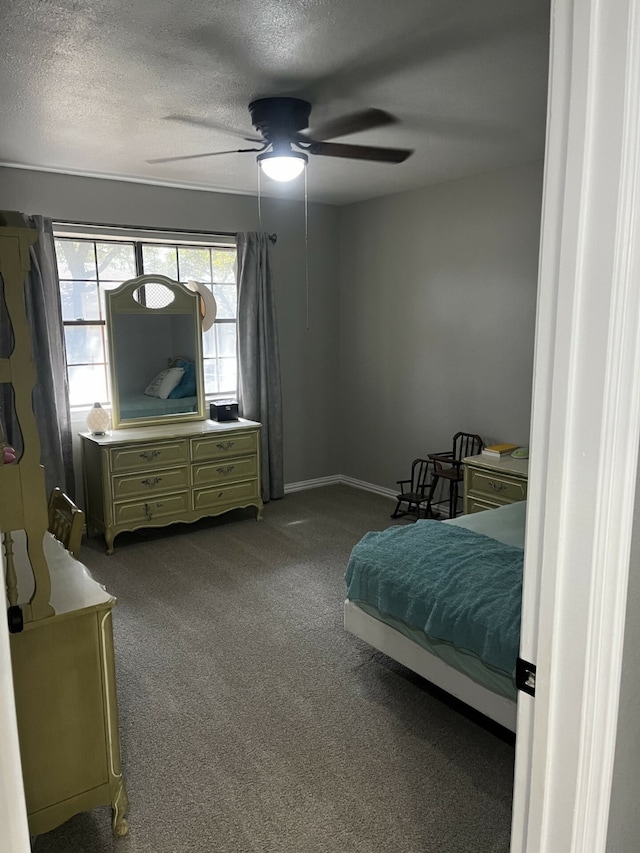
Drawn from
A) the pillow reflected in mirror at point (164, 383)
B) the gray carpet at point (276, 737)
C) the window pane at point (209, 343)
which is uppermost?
the window pane at point (209, 343)

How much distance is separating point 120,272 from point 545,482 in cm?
442

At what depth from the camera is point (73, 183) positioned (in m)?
4.42

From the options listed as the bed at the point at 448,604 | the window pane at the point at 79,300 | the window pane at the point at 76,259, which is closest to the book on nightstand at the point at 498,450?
the bed at the point at 448,604

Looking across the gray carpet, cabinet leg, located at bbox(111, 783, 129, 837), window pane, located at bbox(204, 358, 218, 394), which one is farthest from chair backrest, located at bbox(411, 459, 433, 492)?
cabinet leg, located at bbox(111, 783, 129, 837)

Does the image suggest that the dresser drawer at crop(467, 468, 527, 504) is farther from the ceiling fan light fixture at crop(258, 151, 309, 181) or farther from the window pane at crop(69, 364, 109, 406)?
the window pane at crop(69, 364, 109, 406)

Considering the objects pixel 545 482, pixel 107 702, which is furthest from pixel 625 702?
pixel 107 702

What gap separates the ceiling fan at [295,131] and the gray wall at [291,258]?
1954mm

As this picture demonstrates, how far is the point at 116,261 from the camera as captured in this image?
4801 mm

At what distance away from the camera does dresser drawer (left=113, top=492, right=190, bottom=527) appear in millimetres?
4426

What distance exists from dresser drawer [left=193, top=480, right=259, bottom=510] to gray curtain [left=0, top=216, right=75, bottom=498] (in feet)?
3.09

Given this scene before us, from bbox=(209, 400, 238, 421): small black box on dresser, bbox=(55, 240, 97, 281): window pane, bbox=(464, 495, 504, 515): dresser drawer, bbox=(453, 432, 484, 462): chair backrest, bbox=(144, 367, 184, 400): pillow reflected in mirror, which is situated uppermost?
bbox=(55, 240, 97, 281): window pane

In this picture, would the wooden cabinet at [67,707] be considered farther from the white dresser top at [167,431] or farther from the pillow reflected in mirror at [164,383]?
the pillow reflected in mirror at [164,383]

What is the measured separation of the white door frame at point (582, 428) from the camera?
0.88 m

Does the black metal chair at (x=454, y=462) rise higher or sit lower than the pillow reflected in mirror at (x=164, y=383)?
lower
